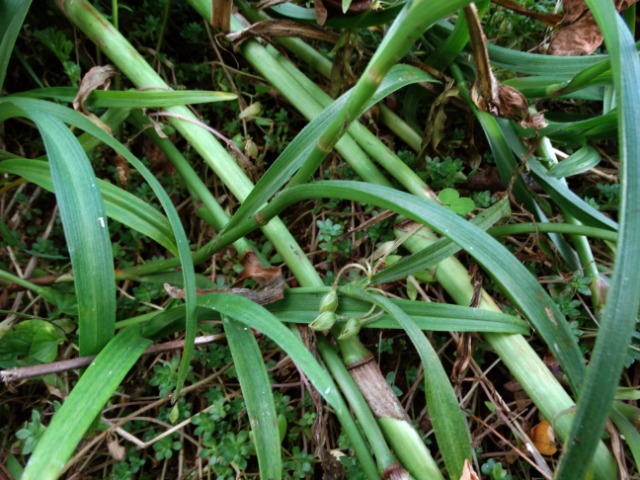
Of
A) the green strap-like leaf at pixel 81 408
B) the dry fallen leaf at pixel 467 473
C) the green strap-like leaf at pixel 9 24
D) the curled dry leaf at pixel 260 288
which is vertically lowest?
the dry fallen leaf at pixel 467 473

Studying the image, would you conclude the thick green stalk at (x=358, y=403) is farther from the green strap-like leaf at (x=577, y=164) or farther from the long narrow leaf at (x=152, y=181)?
the green strap-like leaf at (x=577, y=164)

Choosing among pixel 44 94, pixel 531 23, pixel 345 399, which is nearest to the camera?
pixel 345 399

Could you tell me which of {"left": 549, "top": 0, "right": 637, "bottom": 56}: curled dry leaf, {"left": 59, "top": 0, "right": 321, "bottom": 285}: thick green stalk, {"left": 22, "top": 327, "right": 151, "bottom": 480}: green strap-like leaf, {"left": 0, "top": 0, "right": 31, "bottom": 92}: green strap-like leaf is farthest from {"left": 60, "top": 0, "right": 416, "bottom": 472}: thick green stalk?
{"left": 549, "top": 0, "right": 637, "bottom": 56}: curled dry leaf

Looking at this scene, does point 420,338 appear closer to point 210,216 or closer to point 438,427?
point 438,427

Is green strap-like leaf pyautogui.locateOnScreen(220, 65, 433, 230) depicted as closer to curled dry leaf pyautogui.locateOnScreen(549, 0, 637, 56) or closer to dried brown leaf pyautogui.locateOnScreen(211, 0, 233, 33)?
dried brown leaf pyautogui.locateOnScreen(211, 0, 233, 33)

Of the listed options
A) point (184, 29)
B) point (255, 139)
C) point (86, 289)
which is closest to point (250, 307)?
point (86, 289)

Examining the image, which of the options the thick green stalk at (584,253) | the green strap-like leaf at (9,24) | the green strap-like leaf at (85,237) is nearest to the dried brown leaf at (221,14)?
the green strap-like leaf at (9,24)
